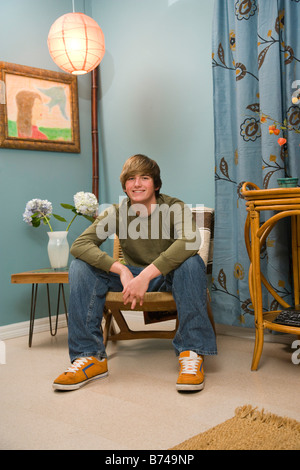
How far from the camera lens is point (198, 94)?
8.63 ft

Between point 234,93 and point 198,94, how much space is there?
32 centimetres

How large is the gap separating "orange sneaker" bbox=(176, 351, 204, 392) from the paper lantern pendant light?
167 cm

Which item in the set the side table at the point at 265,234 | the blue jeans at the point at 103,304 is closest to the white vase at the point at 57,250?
the blue jeans at the point at 103,304

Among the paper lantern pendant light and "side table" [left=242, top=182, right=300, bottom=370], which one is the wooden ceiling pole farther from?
"side table" [left=242, top=182, right=300, bottom=370]

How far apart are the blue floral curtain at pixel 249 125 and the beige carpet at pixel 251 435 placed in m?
0.88

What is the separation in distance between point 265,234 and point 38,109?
1620 millimetres

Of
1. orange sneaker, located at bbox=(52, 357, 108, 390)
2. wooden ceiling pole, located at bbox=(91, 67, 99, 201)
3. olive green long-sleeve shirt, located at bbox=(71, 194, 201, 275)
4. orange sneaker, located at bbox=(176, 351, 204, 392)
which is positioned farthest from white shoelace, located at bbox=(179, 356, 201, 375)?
wooden ceiling pole, located at bbox=(91, 67, 99, 201)

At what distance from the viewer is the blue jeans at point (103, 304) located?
1786 mm

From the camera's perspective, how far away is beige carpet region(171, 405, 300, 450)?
1.21 meters

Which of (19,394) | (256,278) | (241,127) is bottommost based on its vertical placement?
(19,394)

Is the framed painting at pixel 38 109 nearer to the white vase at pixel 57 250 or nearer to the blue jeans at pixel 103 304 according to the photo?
the white vase at pixel 57 250

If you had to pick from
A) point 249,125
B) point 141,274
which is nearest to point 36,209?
point 141,274

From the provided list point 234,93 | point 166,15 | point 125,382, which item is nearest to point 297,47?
point 234,93
